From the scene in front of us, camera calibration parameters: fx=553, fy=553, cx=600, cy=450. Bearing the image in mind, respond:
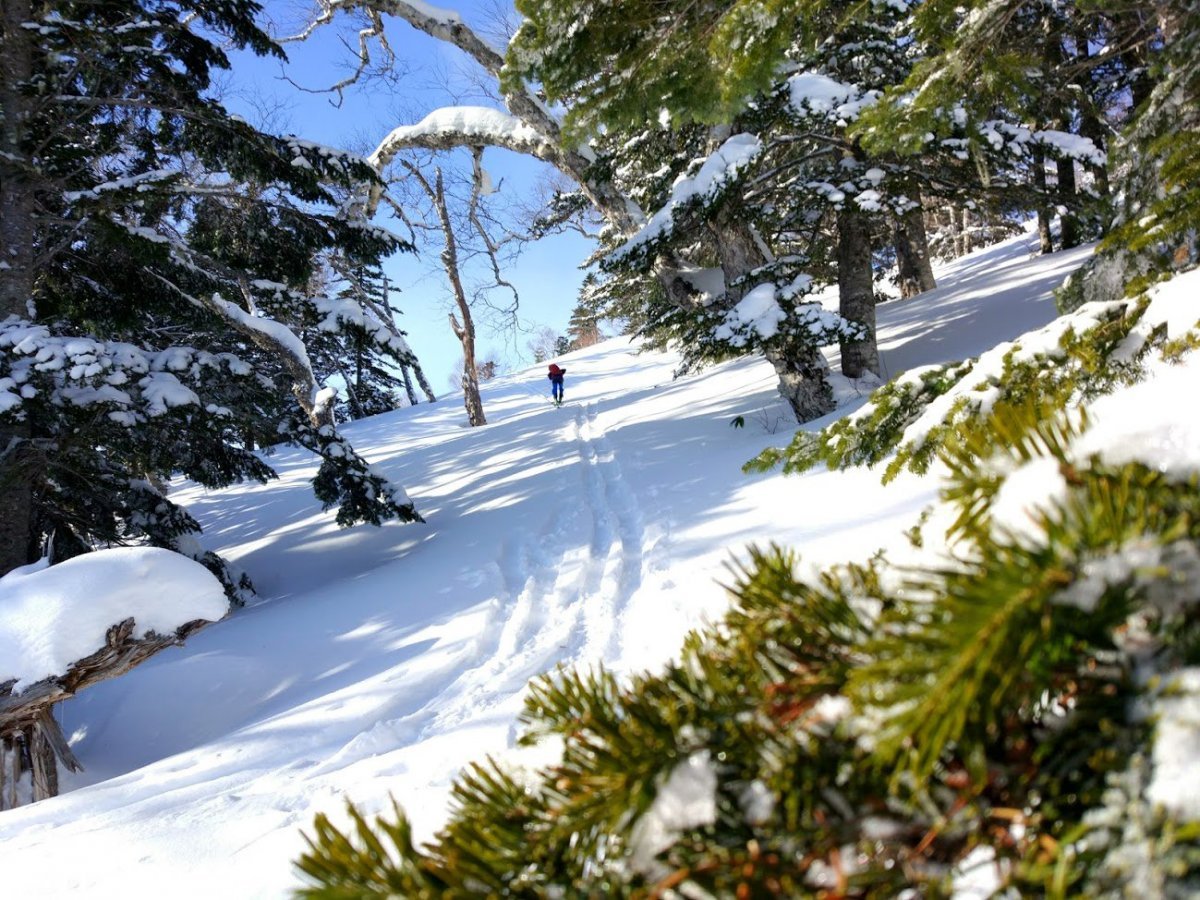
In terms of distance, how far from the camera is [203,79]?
7.61 meters

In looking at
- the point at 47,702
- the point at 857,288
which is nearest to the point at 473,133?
the point at 857,288

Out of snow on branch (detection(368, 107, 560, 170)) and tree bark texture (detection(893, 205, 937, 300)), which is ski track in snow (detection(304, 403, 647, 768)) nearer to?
snow on branch (detection(368, 107, 560, 170))

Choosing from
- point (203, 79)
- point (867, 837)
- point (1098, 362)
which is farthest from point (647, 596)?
point (203, 79)

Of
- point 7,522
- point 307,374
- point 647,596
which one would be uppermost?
point 307,374

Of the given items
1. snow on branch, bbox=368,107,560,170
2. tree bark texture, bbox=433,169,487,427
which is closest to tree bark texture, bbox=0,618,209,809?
snow on branch, bbox=368,107,560,170

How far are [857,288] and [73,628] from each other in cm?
992

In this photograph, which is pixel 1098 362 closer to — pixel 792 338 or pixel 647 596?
pixel 647 596

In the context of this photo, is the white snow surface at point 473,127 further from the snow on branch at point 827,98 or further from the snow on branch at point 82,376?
the snow on branch at point 82,376

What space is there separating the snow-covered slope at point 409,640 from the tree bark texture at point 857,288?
3.80 ft

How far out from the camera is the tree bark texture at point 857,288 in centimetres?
892

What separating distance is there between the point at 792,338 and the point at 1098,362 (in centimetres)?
504

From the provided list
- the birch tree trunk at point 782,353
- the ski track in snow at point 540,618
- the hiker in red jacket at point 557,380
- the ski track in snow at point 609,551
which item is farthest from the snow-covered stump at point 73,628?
the hiker in red jacket at point 557,380

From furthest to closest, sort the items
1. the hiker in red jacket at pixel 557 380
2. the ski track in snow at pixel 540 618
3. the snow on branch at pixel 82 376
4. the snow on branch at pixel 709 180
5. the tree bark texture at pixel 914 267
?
the hiker in red jacket at pixel 557 380 → the tree bark texture at pixel 914 267 → the snow on branch at pixel 709 180 → the snow on branch at pixel 82 376 → the ski track in snow at pixel 540 618

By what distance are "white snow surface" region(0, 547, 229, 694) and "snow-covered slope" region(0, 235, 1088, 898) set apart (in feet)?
2.61
